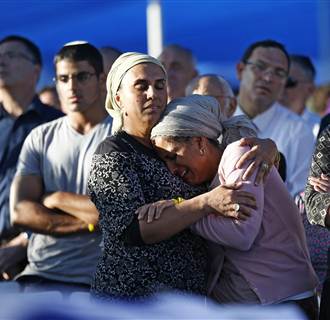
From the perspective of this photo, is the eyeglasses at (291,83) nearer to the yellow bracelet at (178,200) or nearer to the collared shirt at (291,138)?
the collared shirt at (291,138)

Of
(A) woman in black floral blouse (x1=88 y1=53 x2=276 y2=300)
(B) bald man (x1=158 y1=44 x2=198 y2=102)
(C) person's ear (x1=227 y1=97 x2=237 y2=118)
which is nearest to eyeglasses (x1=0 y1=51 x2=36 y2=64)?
(B) bald man (x1=158 y1=44 x2=198 y2=102)

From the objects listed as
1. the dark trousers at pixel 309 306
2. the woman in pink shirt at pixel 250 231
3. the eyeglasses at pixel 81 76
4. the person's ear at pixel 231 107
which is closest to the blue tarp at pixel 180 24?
the eyeglasses at pixel 81 76

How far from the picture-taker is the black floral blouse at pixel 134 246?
3.74 metres

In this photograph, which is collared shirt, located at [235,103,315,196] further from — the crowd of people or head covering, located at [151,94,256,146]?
head covering, located at [151,94,256,146]

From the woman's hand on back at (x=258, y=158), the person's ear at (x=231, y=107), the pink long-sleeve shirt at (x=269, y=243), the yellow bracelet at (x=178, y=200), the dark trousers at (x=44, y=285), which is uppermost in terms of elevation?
the person's ear at (x=231, y=107)

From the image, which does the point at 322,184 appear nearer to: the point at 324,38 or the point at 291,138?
the point at 291,138

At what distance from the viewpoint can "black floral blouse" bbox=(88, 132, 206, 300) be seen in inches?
147

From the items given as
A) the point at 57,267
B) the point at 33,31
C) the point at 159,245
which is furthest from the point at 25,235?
the point at 33,31

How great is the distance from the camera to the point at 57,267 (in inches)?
208

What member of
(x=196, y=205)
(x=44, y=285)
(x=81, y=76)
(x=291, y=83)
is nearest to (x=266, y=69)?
(x=291, y=83)

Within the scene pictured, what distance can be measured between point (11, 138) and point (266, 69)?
197cm

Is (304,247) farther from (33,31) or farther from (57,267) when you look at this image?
(33,31)

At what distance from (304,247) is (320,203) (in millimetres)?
199

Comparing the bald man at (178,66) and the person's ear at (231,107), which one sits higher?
the bald man at (178,66)
